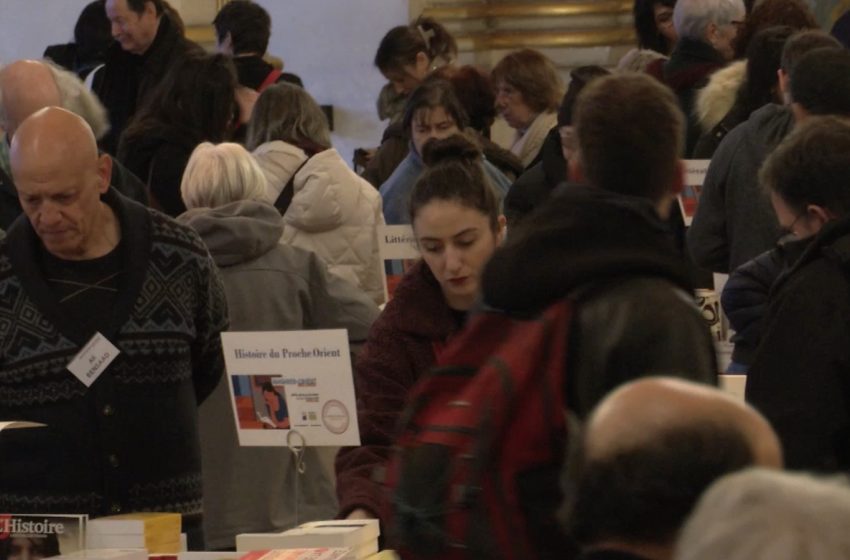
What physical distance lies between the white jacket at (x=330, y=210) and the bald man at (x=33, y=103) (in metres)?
1.01

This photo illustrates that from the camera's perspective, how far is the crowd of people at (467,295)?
2180 mm

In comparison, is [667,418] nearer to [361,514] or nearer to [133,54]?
[361,514]

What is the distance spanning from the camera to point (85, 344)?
431 cm

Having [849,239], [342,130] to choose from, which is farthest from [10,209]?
[342,130]

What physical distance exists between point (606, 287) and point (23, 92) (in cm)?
377

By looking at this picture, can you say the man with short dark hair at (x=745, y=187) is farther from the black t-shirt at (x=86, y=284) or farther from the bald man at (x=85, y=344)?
the black t-shirt at (x=86, y=284)

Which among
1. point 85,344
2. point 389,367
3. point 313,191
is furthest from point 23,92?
point 389,367

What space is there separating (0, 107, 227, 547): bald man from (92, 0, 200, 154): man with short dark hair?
4075mm

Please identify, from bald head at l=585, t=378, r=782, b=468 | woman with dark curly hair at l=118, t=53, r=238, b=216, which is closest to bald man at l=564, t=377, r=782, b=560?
bald head at l=585, t=378, r=782, b=468

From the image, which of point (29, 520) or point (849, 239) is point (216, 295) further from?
point (849, 239)

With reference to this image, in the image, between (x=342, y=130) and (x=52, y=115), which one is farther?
(x=342, y=130)

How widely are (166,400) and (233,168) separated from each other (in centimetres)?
167

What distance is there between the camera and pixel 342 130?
1238 centimetres

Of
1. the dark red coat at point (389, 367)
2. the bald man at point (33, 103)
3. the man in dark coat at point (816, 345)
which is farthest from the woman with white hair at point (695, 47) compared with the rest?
the dark red coat at point (389, 367)
